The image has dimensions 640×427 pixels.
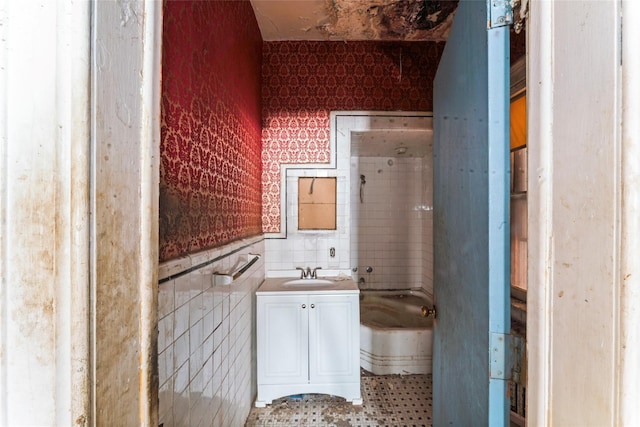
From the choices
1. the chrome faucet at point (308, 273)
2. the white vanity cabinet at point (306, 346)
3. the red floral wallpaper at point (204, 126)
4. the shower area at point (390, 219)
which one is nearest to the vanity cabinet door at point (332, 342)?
the white vanity cabinet at point (306, 346)

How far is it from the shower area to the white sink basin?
126 centimetres

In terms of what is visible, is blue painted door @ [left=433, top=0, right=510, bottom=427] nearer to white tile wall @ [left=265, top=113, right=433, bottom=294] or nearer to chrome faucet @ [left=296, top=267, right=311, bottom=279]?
chrome faucet @ [left=296, top=267, right=311, bottom=279]

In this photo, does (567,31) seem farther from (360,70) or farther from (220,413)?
(360,70)

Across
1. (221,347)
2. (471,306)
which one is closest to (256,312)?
(221,347)

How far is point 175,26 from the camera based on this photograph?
946 mm

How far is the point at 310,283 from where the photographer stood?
2.38 metres

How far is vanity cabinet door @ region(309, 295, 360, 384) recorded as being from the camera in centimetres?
204

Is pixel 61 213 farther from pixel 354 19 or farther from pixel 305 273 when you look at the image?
pixel 354 19

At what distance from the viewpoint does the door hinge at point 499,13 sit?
2.28 feet

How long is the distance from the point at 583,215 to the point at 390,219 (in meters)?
3.35

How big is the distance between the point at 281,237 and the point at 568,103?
7.47 feet

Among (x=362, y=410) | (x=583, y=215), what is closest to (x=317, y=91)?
(x=583, y=215)

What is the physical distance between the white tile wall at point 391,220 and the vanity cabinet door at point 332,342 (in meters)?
1.61

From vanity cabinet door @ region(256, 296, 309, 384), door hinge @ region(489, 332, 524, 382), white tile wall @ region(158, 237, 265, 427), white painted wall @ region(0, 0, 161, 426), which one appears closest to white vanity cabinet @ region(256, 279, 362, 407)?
vanity cabinet door @ region(256, 296, 309, 384)
